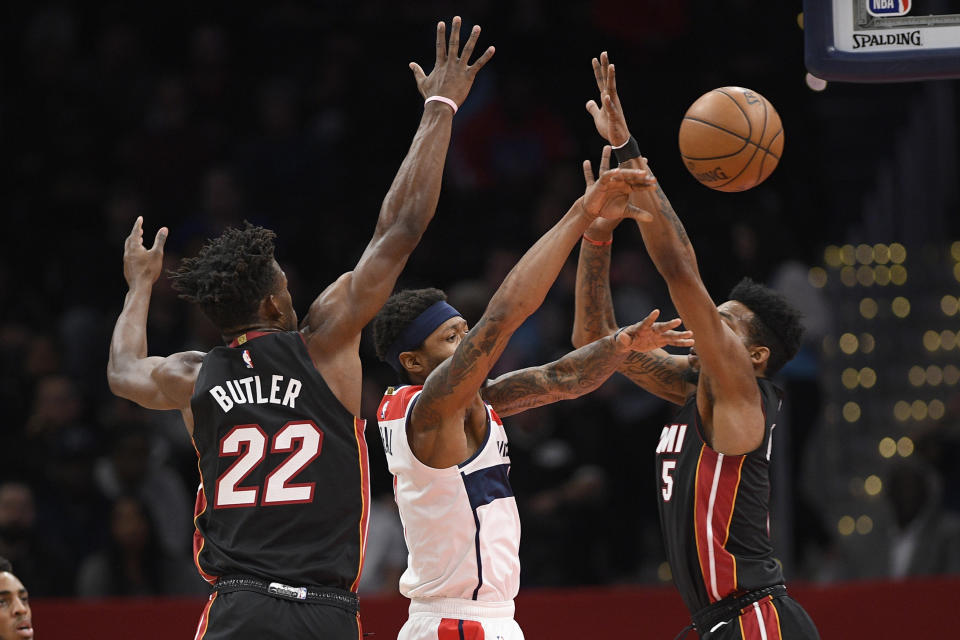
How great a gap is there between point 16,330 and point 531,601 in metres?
5.00

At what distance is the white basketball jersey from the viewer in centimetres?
537

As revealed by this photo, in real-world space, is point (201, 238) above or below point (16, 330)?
above

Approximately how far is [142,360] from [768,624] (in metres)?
2.73

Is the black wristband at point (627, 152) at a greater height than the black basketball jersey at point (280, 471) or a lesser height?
greater

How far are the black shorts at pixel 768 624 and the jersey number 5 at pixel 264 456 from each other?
6.14ft

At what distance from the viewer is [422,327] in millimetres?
5680

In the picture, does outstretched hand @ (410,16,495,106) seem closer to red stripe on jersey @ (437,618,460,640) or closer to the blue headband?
the blue headband

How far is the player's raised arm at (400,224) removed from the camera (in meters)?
4.79

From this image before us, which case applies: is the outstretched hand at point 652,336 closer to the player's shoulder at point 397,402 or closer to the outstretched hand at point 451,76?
the player's shoulder at point 397,402

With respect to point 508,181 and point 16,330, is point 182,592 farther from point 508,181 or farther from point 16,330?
point 508,181

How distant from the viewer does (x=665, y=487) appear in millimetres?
5680

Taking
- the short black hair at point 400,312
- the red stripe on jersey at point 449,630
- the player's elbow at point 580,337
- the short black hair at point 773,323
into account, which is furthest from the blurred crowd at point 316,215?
the red stripe on jersey at point 449,630

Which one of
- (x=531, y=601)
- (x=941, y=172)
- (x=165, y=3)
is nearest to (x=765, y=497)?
(x=531, y=601)

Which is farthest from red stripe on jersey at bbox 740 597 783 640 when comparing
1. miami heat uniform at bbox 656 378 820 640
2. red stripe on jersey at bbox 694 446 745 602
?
red stripe on jersey at bbox 694 446 745 602
